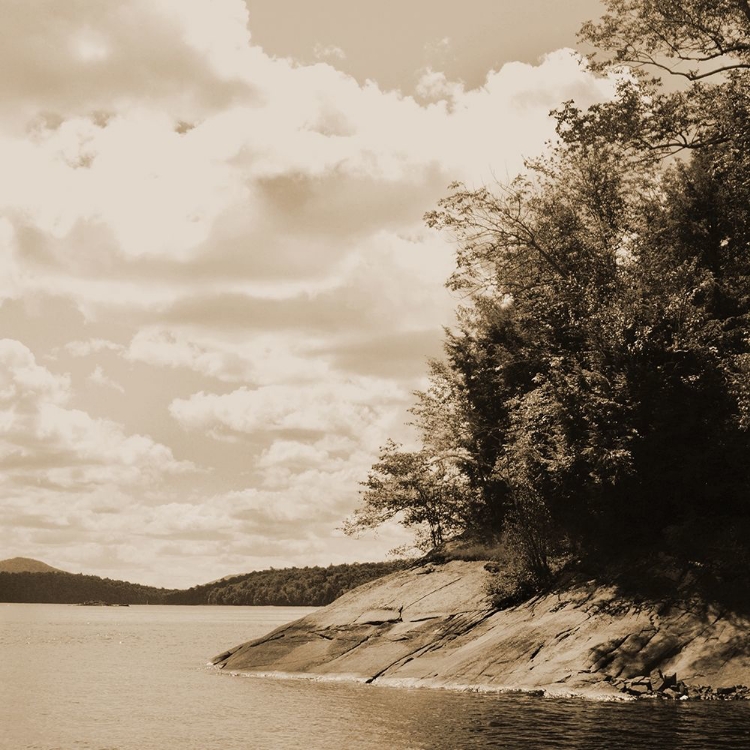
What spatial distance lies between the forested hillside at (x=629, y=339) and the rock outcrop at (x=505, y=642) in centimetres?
256

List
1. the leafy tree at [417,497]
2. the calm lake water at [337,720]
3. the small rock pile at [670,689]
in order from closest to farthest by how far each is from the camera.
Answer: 1. the calm lake water at [337,720]
2. the small rock pile at [670,689]
3. the leafy tree at [417,497]

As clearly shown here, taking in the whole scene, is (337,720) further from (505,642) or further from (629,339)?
(629,339)

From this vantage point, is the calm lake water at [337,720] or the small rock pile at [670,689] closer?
the calm lake water at [337,720]

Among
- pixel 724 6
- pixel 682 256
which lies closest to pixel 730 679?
pixel 682 256

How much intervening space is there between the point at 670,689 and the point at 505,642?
6.46 metres

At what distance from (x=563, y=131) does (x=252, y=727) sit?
83.1ft

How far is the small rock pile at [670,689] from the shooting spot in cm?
2262

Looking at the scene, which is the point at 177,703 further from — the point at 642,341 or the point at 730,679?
the point at 642,341

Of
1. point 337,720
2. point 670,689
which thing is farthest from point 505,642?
point 337,720

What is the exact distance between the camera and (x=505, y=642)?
2884 centimetres

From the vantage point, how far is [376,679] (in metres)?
30.7

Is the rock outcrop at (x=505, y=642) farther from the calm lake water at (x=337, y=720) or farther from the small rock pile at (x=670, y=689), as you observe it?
the calm lake water at (x=337, y=720)

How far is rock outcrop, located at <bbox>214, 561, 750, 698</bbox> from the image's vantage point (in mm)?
24312

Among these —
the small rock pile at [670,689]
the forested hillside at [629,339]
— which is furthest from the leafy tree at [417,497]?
the small rock pile at [670,689]
